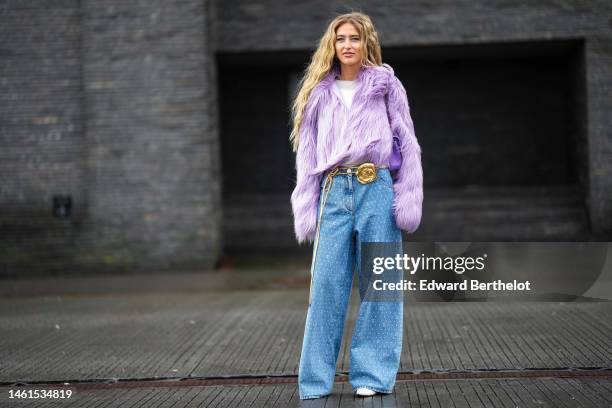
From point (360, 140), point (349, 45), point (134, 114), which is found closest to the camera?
point (360, 140)

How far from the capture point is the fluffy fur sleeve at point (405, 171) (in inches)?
198

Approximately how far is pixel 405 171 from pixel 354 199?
0.31 meters

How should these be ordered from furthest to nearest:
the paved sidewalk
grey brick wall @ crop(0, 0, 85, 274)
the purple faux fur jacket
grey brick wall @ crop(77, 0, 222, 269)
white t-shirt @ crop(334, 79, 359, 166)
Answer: grey brick wall @ crop(0, 0, 85, 274), grey brick wall @ crop(77, 0, 222, 269), the paved sidewalk, white t-shirt @ crop(334, 79, 359, 166), the purple faux fur jacket

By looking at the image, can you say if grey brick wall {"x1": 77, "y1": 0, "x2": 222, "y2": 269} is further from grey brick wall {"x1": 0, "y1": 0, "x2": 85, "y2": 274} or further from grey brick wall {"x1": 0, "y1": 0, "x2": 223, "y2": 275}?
grey brick wall {"x1": 0, "y1": 0, "x2": 85, "y2": 274}

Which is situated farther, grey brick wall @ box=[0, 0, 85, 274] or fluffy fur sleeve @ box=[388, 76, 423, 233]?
grey brick wall @ box=[0, 0, 85, 274]

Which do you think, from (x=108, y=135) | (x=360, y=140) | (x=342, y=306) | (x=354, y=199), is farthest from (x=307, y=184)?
(x=108, y=135)

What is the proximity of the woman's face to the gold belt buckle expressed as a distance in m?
0.56

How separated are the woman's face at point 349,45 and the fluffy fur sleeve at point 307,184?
10.9 inches

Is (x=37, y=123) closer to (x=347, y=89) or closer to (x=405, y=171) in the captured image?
(x=347, y=89)

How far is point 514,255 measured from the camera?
16.4ft

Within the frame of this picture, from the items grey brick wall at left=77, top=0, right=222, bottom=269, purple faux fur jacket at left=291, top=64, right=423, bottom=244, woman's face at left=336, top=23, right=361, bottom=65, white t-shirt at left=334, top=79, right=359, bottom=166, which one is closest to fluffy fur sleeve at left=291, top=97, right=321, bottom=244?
purple faux fur jacket at left=291, top=64, right=423, bottom=244

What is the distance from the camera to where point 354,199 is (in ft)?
16.5

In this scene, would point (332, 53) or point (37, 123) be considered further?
point (37, 123)

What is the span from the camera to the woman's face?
509 cm
